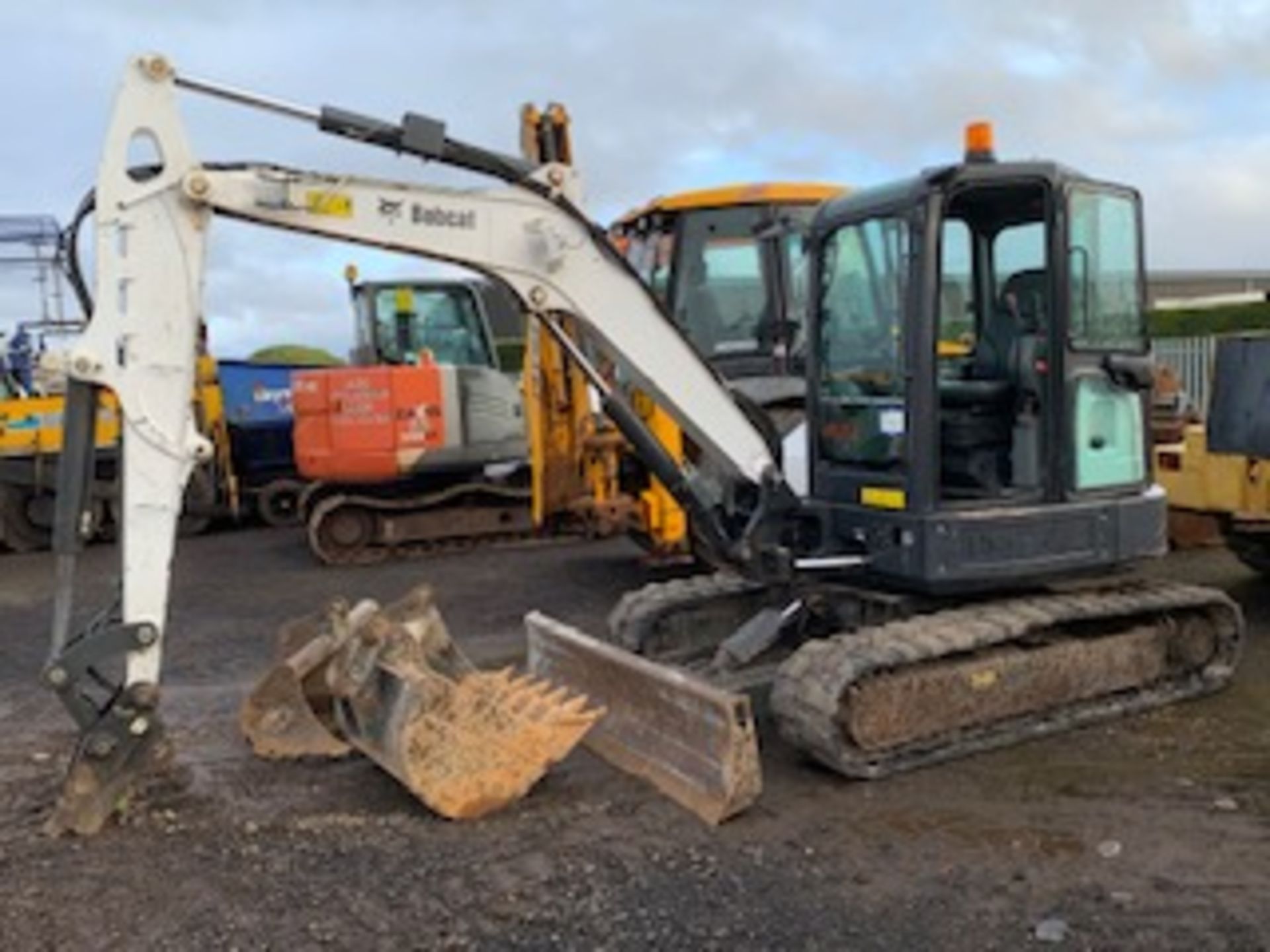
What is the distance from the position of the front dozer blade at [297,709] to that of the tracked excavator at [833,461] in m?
0.27

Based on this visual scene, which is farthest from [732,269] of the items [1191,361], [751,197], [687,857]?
[1191,361]

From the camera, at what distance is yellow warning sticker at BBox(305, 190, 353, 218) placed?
485 cm

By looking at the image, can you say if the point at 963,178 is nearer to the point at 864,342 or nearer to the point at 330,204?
the point at 864,342

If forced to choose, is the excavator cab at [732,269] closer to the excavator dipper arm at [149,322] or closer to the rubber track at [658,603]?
the rubber track at [658,603]

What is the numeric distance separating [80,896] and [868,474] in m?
3.39

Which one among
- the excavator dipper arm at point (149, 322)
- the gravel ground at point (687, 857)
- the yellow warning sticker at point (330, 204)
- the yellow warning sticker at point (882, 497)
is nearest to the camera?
the gravel ground at point (687, 857)

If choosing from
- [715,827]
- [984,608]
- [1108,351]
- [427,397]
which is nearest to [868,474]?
[984,608]

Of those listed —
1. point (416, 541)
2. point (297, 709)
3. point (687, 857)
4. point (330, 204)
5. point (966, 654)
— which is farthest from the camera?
point (416, 541)

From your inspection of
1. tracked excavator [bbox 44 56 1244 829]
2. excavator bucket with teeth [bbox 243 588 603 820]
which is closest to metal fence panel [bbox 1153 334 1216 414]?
tracked excavator [bbox 44 56 1244 829]

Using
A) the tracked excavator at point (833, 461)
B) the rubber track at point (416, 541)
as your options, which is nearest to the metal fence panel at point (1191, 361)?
the rubber track at point (416, 541)

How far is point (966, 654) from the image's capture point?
545cm

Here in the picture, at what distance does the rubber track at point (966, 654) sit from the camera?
505 centimetres

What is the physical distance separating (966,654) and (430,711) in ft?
7.19

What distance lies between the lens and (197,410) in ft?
42.4
